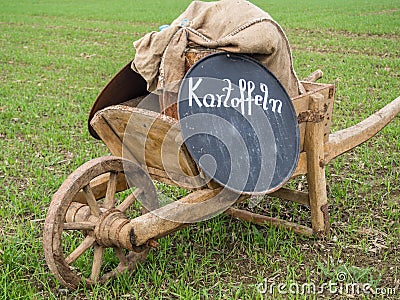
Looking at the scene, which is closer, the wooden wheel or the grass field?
the wooden wheel

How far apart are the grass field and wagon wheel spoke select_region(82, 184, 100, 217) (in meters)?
0.42

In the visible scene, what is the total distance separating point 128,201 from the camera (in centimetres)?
344

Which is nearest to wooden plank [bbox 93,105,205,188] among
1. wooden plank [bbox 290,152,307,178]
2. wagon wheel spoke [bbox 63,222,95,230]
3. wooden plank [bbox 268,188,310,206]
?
wagon wheel spoke [bbox 63,222,95,230]

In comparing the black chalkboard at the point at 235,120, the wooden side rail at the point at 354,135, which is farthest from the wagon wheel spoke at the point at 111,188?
the wooden side rail at the point at 354,135

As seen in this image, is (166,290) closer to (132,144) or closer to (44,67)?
(132,144)

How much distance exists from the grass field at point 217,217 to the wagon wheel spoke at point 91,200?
417mm

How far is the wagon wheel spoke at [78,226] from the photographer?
9.72 ft

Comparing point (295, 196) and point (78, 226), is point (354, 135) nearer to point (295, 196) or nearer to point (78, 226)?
A: point (295, 196)

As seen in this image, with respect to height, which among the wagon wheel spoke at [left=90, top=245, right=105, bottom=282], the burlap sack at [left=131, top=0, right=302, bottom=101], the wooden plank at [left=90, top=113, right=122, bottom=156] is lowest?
the wagon wheel spoke at [left=90, top=245, right=105, bottom=282]

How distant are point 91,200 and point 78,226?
0.17 m

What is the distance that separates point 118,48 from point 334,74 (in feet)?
18.6

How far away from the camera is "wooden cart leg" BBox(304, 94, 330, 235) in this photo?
11.5ft

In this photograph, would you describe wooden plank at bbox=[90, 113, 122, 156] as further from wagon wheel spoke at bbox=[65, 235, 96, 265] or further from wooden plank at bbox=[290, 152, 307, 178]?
wooden plank at bbox=[290, 152, 307, 178]

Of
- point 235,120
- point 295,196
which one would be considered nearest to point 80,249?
point 235,120
